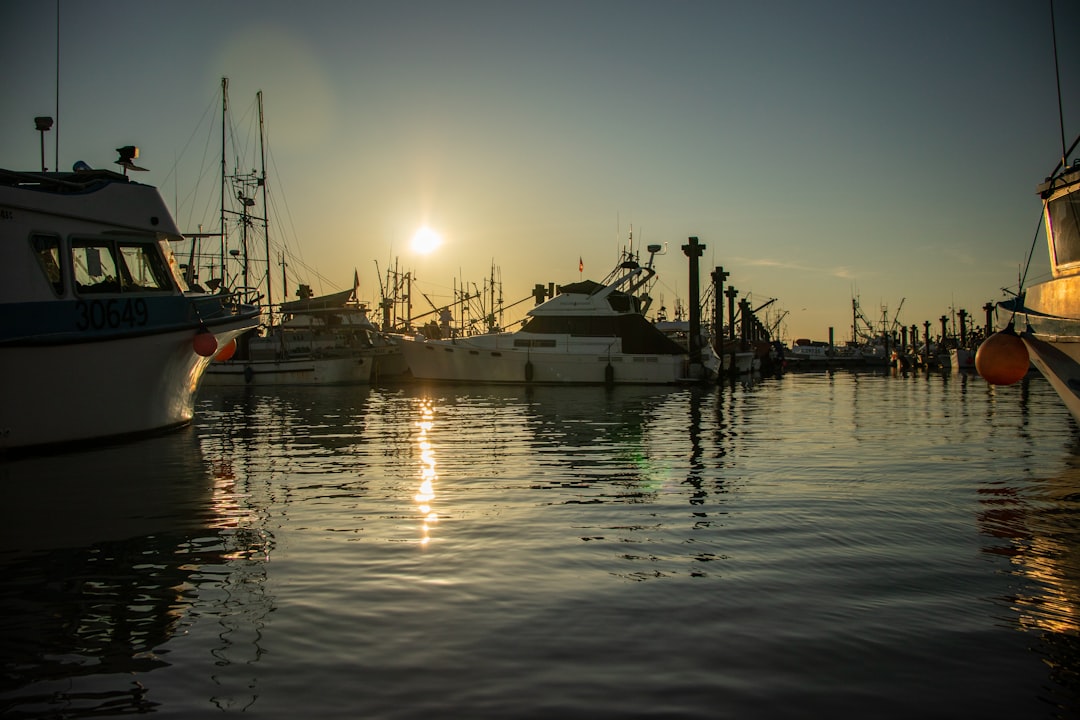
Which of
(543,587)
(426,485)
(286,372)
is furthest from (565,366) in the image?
(543,587)

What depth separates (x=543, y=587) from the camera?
19.6 feet

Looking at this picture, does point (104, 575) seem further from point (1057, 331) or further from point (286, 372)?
point (286, 372)

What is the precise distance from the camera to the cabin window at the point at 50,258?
1420 cm

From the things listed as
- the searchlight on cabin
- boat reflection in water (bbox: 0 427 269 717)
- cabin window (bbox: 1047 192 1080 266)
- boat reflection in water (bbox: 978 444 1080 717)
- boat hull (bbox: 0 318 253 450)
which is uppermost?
the searchlight on cabin

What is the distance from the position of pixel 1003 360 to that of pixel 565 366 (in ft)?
104

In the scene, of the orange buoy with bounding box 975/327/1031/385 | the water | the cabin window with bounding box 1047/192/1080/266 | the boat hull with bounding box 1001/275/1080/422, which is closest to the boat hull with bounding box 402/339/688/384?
the water

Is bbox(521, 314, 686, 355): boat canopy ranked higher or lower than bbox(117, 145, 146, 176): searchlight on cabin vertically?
lower

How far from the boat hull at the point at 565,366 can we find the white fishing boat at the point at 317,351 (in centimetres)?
648

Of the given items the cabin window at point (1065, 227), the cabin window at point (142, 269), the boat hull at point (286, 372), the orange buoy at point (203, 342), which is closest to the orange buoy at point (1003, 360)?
the cabin window at point (1065, 227)

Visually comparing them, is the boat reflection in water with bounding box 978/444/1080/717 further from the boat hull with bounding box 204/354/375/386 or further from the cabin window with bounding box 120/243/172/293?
the boat hull with bounding box 204/354/375/386

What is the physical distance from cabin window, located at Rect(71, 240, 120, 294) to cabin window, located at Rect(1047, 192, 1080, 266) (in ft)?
49.8

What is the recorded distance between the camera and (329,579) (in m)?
6.18

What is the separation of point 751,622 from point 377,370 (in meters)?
47.6

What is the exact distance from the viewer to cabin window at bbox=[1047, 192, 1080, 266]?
12242 millimetres
